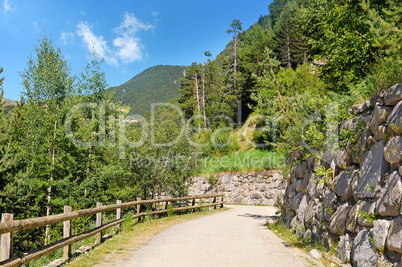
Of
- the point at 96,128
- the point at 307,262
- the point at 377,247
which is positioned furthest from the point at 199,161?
the point at 377,247

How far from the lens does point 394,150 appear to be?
5.33m

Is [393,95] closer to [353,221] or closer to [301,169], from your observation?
[353,221]

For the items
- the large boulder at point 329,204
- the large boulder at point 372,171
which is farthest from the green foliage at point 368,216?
the large boulder at point 329,204

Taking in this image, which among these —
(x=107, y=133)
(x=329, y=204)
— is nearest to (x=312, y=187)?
(x=329, y=204)

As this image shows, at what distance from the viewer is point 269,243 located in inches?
368

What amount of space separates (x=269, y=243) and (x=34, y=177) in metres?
11.1

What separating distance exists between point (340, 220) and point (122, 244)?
6.02 m

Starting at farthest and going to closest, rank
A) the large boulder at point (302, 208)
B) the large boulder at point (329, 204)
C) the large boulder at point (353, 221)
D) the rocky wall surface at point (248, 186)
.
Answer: the rocky wall surface at point (248, 186)
the large boulder at point (302, 208)
the large boulder at point (329, 204)
the large boulder at point (353, 221)

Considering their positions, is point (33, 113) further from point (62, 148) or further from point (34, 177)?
point (34, 177)

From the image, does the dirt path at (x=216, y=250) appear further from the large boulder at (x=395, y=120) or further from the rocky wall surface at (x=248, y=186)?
the rocky wall surface at (x=248, y=186)

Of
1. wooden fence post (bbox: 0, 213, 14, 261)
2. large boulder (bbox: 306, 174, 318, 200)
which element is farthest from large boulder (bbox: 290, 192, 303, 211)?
wooden fence post (bbox: 0, 213, 14, 261)

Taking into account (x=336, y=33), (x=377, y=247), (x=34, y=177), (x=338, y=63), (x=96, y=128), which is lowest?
(x=377, y=247)

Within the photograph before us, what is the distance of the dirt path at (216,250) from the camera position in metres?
6.97

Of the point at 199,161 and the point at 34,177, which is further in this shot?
the point at 199,161
